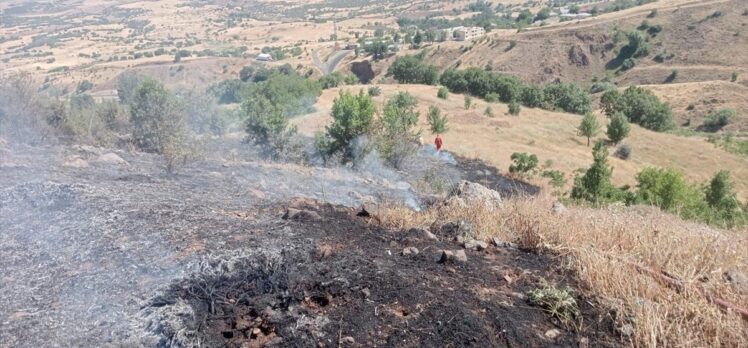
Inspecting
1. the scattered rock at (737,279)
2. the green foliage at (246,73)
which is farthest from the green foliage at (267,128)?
the green foliage at (246,73)

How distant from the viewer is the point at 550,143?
26859mm

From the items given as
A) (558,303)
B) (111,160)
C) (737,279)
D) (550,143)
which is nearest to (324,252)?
(558,303)

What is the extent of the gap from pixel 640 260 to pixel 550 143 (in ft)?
77.7

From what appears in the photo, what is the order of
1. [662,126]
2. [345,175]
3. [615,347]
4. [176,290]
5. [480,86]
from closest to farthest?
1. [615,347]
2. [176,290]
3. [345,175]
4. [662,126]
5. [480,86]

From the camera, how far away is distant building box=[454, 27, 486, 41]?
70.4 metres

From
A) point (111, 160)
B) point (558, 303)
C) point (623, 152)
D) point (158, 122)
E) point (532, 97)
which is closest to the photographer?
point (558, 303)

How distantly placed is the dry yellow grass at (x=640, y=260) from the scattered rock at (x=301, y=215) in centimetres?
75

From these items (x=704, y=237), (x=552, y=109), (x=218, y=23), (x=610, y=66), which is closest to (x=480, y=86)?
(x=552, y=109)

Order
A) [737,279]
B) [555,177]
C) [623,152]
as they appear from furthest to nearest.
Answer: [623,152] → [555,177] → [737,279]

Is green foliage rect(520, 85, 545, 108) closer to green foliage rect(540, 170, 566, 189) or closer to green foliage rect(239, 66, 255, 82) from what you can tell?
green foliage rect(540, 170, 566, 189)

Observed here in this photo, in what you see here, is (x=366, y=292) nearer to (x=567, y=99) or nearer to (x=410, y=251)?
(x=410, y=251)

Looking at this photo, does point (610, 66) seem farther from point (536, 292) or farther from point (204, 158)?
point (536, 292)

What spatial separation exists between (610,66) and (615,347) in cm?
→ 5963

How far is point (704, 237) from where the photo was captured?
183 inches
